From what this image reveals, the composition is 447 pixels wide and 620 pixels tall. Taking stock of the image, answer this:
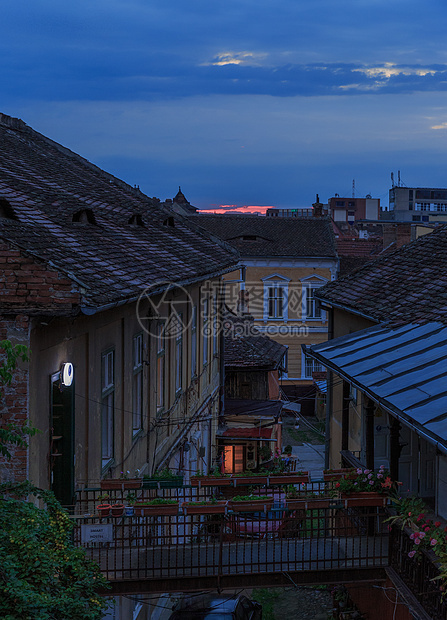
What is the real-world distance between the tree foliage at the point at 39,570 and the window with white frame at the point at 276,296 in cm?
3472

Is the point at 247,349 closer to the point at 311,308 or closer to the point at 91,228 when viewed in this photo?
the point at 311,308

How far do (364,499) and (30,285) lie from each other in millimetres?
5398

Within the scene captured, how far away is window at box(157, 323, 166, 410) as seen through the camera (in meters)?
13.4

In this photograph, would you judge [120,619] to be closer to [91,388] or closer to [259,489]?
[259,489]

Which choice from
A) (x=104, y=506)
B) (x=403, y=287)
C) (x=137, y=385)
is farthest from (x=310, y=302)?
(x=104, y=506)

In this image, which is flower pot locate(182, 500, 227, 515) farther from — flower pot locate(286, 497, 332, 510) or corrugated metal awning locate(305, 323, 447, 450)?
corrugated metal awning locate(305, 323, 447, 450)

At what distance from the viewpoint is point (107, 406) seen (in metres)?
9.99

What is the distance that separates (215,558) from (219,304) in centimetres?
1411

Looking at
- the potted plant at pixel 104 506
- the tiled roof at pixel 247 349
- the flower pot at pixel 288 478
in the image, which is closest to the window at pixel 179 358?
the flower pot at pixel 288 478

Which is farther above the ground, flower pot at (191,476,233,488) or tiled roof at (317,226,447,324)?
tiled roof at (317,226,447,324)

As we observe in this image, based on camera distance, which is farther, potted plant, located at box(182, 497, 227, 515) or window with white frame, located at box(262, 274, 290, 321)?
window with white frame, located at box(262, 274, 290, 321)

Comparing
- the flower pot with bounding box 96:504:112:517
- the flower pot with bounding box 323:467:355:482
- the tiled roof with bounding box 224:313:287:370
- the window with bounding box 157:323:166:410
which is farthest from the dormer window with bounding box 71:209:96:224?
the tiled roof with bounding box 224:313:287:370

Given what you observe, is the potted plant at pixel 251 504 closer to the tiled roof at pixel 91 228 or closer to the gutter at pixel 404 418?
the gutter at pixel 404 418

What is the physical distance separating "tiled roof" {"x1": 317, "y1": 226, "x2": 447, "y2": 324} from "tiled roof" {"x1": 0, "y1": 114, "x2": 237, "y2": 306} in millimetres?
3155
